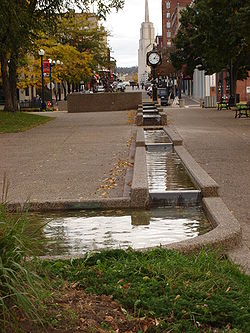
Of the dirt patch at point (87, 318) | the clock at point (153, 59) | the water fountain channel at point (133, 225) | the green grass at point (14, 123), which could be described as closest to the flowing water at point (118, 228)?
the water fountain channel at point (133, 225)

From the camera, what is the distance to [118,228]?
7.52 metres

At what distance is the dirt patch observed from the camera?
3715mm

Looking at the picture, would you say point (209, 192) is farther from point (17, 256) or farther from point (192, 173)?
point (17, 256)

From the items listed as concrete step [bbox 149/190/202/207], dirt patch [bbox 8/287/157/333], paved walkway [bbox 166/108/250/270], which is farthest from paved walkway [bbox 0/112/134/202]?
dirt patch [bbox 8/287/157/333]

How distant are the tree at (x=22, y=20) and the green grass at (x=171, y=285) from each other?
21.4 m

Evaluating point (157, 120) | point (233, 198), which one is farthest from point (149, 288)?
point (157, 120)

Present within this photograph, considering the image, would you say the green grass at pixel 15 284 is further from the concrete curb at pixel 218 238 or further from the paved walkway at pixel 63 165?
the paved walkway at pixel 63 165

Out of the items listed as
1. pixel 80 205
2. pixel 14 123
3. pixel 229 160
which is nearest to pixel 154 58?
pixel 14 123

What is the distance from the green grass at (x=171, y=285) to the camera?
396cm

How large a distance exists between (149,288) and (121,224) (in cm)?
341

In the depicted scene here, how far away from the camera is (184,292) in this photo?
4246 millimetres

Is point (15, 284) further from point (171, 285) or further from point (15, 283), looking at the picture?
point (171, 285)

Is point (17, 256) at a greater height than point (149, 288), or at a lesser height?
greater

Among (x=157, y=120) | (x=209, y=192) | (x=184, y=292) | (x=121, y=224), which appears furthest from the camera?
(x=157, y=120)
